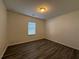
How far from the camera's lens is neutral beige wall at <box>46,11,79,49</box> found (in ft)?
12.7

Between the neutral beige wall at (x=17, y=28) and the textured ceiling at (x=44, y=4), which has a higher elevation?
the textured ceiling at (x=44, y=4)

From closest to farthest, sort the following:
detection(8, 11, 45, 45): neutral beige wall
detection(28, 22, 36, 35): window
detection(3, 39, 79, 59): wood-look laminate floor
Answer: detection(3, 39, 79, 59): wood-look laminate floor < detection(8, 11, 45, 45): neutral beige wall < detection(28, 22, 36, 35): window

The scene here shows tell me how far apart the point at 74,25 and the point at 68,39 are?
0.93 metres

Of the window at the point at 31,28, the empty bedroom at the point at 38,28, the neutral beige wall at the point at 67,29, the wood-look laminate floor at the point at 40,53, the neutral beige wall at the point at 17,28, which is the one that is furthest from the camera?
the window at the point at 31,28

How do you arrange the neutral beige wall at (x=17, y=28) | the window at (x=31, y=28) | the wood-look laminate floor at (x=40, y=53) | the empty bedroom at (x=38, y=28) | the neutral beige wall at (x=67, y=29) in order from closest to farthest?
the wood-look laminate floor at (x=40, y=53)
the empty bedroom at (x=38, y=28)
the neutral beige wall at (x=67, y=29)
the neutral beige wall at (x=17, y=28)
the window at (x=31, y=28)

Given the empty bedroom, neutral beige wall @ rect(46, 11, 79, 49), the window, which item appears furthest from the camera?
the window

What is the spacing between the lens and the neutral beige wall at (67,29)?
386 centimetres

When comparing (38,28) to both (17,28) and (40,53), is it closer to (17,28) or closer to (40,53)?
(17,28)

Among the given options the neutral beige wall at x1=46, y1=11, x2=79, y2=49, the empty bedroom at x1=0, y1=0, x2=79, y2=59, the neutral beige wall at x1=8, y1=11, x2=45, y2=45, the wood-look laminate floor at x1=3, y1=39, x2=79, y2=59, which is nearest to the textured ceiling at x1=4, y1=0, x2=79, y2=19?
the empty bedroom at x1=0, y1=0, x2=79, y2=59

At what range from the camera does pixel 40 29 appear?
6.70 meters

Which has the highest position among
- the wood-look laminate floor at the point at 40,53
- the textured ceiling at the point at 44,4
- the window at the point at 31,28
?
the textured ceiling at the point at 44,4

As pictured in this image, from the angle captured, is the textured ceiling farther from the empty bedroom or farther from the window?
the window

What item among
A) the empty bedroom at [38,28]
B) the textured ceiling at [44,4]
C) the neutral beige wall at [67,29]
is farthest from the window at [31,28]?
the textured ceiling at [44,4]

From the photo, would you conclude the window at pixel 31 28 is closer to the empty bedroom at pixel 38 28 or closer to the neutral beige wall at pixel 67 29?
the empty bedroom at pixel 38 28
